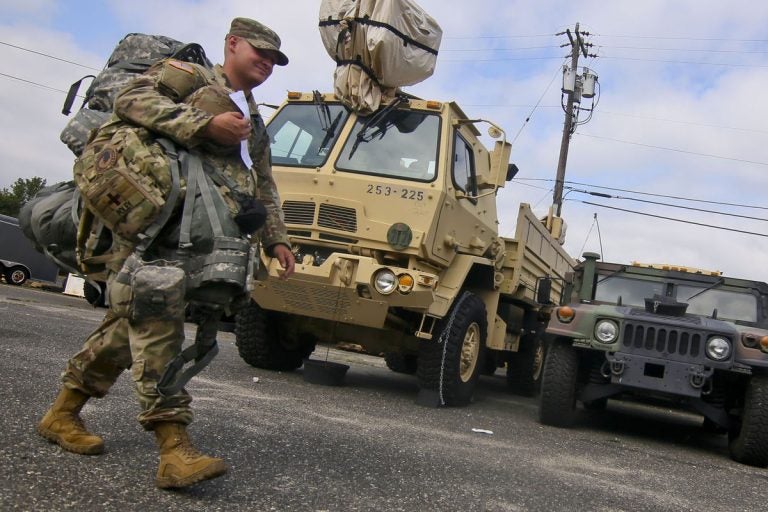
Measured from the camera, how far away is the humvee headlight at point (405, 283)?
5707mm

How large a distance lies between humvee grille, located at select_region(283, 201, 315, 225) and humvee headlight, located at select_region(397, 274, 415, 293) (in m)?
0.97

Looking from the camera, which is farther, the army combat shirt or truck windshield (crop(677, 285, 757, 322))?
truck windshield (crop(677, 285, 757, 322))

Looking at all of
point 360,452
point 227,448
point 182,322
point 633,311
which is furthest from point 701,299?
point 182,322

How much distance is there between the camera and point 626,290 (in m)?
7.34

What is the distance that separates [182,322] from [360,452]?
1462 millimetres

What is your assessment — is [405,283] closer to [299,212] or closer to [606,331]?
[299,212]

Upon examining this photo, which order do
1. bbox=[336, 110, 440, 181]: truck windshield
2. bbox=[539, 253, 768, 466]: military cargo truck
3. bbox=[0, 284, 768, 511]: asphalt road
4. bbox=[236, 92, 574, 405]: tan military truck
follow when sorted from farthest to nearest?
bbox=[336, 110, 440, 181]: truck windshield < bbox=[236, 92, 574, 405]: tan military truck < bbox=[539, 253, 768, 466]: military cargo truck < bbox=[0, 284, 768, 511]: asphalt road

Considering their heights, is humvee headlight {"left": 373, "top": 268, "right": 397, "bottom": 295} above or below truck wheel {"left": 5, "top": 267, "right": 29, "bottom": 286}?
above

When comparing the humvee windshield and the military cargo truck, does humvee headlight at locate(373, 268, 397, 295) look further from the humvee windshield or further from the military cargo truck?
the humvee windshield

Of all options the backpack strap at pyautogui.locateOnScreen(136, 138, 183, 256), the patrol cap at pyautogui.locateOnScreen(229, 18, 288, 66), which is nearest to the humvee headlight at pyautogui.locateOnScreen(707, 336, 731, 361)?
the patrol cap at pyautogui.locateOnScreen(229, 18, 288, 66)

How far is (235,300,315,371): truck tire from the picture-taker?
691cm

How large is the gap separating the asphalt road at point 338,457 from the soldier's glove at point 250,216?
1007 mm

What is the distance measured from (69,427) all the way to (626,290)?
5738mm

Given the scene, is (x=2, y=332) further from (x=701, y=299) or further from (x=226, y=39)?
(x=701, y=299)
